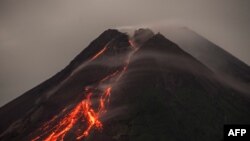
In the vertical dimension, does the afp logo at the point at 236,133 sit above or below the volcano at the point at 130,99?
below

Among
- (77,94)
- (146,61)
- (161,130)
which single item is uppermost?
(146,61)

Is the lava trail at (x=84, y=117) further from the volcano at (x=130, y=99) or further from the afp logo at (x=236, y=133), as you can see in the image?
the afp logo at (x=236, y=133)

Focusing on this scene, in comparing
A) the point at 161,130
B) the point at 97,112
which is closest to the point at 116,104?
the point at 97,112

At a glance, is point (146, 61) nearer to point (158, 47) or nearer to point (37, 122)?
point (158, 47)

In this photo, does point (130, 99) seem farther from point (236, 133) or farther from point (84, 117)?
point (236, 133)

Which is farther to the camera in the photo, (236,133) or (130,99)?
(130,99)

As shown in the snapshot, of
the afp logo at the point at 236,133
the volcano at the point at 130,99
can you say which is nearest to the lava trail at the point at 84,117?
the volcano at the point at 130,99

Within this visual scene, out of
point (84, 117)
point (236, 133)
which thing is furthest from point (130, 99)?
point (236, 133)
